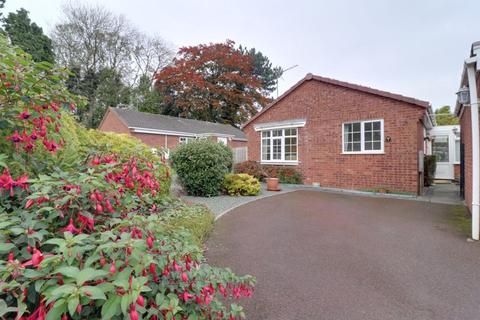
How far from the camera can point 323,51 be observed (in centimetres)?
1627

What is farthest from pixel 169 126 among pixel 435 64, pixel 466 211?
pixel 466 211

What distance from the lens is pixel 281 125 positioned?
46.6 feet

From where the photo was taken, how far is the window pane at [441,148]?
1548 centimetres

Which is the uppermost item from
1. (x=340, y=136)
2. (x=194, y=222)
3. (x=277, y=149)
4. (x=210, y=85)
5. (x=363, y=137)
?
(x=210, y=85)

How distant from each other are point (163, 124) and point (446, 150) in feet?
73.5

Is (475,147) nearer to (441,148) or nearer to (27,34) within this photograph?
(441,148)

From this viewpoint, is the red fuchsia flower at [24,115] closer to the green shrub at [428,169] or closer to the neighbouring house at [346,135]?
the neighbouring house at [346,135]

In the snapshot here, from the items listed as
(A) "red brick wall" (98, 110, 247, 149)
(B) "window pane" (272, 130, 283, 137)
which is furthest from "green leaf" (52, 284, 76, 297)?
(A) "red brick wall" (98, 110, 247, 149)

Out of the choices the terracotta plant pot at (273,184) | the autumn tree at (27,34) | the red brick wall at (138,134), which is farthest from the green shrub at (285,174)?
the autumn tree at (27,34)

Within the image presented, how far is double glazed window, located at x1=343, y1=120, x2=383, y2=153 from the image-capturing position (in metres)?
10.9

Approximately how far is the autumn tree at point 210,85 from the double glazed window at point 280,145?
2057 centimetres

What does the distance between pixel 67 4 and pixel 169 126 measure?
57.5ft

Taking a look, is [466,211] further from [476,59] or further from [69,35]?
[69,35]

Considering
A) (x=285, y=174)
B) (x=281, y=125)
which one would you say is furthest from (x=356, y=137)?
(x=281, y=125)
